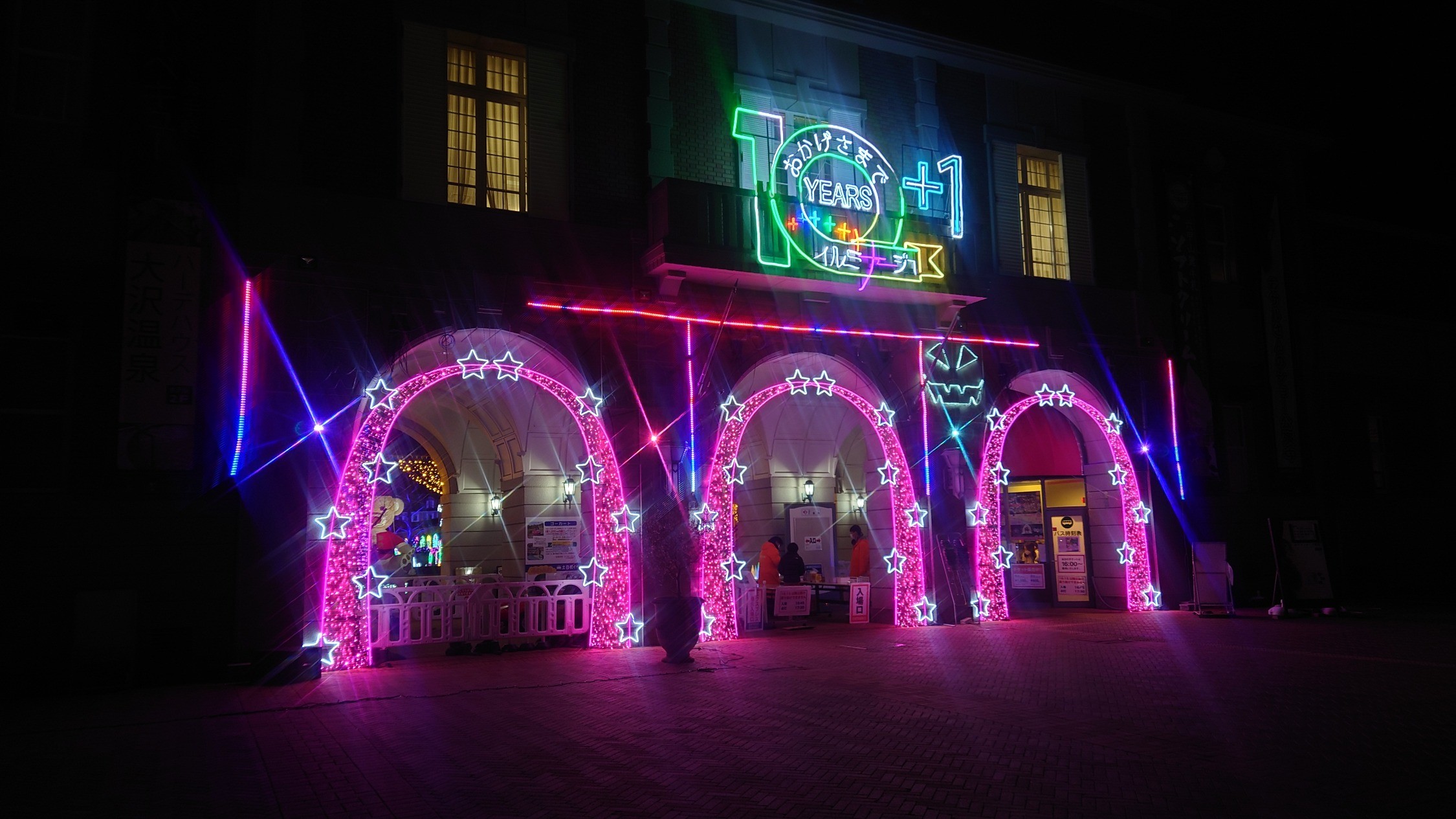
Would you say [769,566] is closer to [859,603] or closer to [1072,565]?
[859,603]

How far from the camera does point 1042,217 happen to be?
1808cm

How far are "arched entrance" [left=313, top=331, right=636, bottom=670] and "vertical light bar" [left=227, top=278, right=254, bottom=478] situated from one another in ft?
3.69

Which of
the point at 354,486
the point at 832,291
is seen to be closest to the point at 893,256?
the point at 832,291

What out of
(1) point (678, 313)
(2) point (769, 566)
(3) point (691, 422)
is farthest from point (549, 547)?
(1) point (678, 313)

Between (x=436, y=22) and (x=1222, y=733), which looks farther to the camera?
(x=436, y=22)

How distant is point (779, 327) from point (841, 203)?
203 centimetres

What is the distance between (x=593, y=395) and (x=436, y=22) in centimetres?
529

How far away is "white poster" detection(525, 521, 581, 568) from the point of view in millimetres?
16875

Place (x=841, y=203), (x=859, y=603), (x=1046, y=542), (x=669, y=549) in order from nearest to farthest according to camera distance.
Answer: (x=669, y=549)
(x=841, y=203)
(x=859, y=603)
(x=1046, y=542)

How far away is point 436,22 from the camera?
43.1ft

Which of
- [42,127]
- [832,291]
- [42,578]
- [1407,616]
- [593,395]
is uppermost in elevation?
[42,127]

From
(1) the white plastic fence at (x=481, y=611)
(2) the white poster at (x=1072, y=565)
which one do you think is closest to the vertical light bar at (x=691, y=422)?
(1) the white plastic fence at (x=481, y=611)

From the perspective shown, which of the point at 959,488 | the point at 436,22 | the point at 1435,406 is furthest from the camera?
the point at 1435,406

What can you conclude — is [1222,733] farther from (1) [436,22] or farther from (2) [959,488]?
(1) [436,22]
